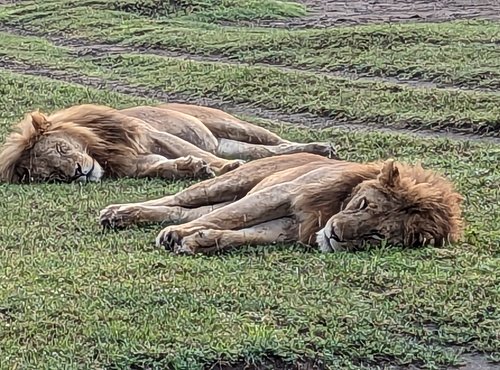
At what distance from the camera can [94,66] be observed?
46.3ft

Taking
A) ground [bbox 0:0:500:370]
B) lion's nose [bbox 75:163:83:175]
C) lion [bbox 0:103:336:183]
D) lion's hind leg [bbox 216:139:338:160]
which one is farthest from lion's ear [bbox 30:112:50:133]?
lion's hind leg [bbox 216:139:338:160]

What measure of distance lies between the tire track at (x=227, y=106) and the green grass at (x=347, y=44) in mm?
2033

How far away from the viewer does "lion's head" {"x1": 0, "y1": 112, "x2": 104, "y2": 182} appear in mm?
6523

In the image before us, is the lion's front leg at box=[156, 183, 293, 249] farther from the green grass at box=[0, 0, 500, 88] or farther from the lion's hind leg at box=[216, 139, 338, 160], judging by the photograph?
the green grass at box=[0, 0, 500, 88]

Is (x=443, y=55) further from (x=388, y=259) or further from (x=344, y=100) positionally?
(x=388, y=259)

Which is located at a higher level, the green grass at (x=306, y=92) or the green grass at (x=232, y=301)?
the green grass at (x=232, y=301)

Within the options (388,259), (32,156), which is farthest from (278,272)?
(32,156)

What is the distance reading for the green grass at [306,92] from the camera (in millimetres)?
9422

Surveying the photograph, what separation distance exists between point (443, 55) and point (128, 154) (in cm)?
661

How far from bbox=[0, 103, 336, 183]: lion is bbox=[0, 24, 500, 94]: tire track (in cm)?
405

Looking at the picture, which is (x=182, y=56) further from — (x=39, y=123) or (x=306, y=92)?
(x=39, y=123)

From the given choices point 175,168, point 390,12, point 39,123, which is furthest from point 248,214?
point 390,12

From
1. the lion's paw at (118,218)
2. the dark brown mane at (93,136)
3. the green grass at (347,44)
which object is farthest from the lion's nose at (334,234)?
the green grass at (347,44)

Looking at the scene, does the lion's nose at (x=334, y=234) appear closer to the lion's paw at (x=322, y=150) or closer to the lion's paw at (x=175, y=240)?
the lion's paw at (x=175, y=240)
